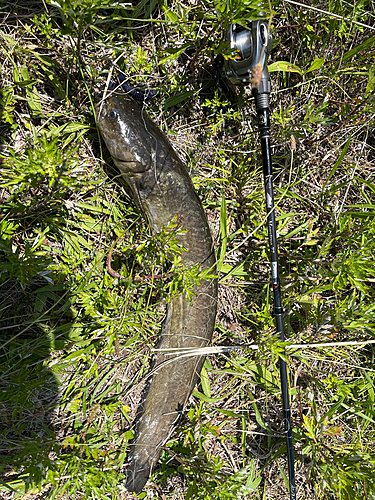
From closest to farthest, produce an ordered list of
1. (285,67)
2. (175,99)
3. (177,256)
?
(177,256)
(175,99)
(285,67)

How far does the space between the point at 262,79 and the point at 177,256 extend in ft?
4.24

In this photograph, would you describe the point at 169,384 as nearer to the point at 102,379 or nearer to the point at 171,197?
the point at 102,379

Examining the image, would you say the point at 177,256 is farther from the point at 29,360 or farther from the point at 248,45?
the point at 248,45

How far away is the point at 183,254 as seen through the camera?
2205 millimetres

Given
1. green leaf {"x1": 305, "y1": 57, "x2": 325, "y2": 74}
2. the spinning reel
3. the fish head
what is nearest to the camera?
the spinning reel

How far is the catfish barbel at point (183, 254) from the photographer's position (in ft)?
6.99

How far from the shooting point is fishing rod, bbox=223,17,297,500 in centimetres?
195

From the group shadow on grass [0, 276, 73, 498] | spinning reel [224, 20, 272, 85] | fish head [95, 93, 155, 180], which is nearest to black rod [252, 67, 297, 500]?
spinning reel [224, 20, 272, 85]

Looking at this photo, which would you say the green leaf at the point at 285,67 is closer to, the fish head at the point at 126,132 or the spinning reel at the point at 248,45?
the spinning reel at the point at 248,45

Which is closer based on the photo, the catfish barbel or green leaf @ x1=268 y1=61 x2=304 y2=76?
the catfish barbel

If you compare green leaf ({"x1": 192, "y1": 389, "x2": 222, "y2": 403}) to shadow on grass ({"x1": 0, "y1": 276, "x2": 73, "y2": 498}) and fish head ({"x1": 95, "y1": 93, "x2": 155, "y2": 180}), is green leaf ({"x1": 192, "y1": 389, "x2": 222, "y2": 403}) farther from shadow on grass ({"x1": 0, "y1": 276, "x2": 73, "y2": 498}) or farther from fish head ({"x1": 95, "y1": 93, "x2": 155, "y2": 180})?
fish head ({"x1": 95, "y1": 93, "x2": 155, "y2": 180})

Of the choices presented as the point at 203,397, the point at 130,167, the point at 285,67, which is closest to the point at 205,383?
the point at 203,397

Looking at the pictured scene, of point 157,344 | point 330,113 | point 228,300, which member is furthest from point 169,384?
point 330,113

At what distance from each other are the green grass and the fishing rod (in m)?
0.12
